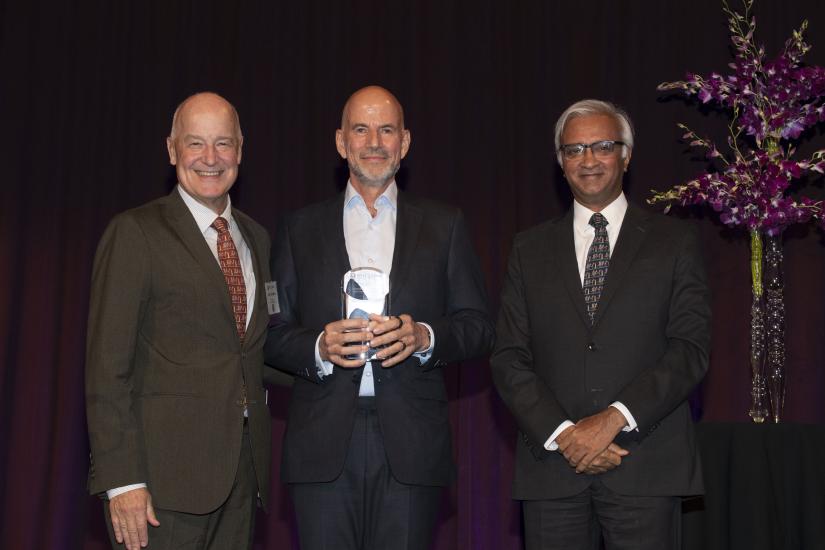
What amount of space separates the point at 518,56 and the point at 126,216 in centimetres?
293

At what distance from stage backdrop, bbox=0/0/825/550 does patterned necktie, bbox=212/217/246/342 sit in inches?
84.5

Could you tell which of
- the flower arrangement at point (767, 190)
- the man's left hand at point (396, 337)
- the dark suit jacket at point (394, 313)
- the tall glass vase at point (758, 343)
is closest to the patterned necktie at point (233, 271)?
the dark suit jacket at point (394, 313)

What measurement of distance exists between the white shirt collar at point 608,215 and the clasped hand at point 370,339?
2.51ft

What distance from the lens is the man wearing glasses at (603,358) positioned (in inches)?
109

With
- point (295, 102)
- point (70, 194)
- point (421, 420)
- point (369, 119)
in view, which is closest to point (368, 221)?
point (369, 119)

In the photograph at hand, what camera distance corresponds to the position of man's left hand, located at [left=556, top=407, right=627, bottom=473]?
2.73 meters

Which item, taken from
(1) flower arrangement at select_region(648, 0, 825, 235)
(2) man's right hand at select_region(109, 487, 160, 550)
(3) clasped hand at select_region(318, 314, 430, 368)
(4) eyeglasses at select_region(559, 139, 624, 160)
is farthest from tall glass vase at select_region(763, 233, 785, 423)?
(2) man's right hand at select_region(109, 487, 160, 550)

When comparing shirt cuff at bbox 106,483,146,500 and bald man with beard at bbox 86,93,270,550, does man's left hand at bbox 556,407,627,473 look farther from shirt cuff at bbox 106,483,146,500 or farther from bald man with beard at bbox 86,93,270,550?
shirt cuff at bbox 106,483,146,500

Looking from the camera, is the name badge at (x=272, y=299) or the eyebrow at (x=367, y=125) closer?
the name badge at (x=272, y=299)

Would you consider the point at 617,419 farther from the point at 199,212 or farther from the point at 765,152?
the point at 765,152

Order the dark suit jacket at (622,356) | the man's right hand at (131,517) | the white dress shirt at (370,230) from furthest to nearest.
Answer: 1. the white dress shirt at (370,230)
2. the dark suit jacket at (622,356)
3. the man's right hand at (131,517)

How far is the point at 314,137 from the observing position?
5109 millimetres

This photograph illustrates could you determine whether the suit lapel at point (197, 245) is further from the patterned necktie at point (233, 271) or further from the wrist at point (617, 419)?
the wrist at point (617, 419)

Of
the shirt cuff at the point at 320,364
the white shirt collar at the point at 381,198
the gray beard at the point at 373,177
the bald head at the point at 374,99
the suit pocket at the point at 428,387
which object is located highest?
the bald head at the point at 374,99
